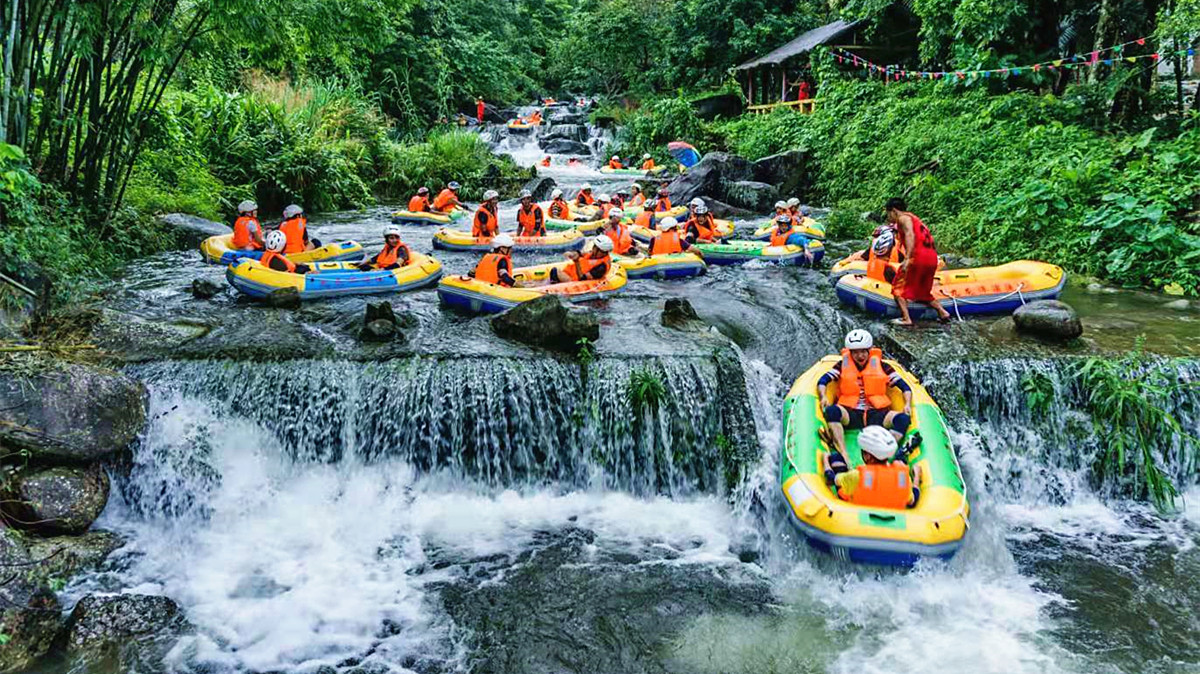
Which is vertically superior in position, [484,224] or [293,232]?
[293,232]

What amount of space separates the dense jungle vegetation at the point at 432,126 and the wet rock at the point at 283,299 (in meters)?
1.99

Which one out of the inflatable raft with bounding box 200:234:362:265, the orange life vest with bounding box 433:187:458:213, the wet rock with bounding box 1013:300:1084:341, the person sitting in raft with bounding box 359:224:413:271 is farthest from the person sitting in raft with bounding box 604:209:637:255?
the wet rock with bounding box 1013:300:1084:341

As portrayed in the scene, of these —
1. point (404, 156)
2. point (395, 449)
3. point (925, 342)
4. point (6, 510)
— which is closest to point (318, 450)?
point (395, 449)

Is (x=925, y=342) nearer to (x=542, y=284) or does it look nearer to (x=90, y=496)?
(x=542, y=284)

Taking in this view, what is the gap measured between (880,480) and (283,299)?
277 inches

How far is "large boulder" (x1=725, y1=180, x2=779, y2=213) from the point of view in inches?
722

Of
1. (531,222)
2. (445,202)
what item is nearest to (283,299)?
(531,222)

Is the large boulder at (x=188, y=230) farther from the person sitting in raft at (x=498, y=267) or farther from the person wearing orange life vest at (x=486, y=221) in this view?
the person sitting in raft at (x=498, y=267)

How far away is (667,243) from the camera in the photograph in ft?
38.8

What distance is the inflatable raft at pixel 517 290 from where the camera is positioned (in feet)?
29.1

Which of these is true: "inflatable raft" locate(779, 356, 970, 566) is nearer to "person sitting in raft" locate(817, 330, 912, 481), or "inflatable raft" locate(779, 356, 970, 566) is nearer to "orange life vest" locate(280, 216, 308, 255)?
"person sitting in raft" locate(817, 330, 912, 481)

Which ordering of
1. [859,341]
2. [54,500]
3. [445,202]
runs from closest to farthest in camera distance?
[54,500]
[859,341]
[445,202]

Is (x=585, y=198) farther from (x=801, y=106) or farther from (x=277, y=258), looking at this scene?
(x=801, y=106)

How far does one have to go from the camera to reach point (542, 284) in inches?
392
